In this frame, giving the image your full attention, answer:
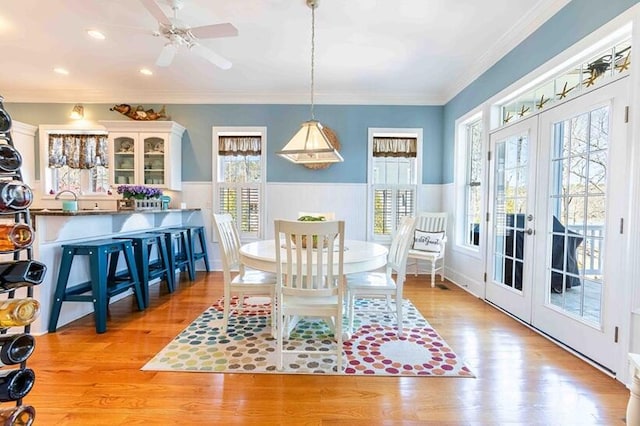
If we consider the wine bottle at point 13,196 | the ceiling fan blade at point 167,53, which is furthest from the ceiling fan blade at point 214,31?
the wine bottle at point 13,196

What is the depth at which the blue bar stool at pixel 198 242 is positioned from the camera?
4457 millimetres

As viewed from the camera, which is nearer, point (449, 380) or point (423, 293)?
point (449, 380)

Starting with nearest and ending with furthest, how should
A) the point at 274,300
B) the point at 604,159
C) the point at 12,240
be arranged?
the point at 12,240
the point at 604,159
the point at 274,300

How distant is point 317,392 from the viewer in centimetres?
185

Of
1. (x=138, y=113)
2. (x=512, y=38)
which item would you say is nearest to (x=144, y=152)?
(x=138, y=113)

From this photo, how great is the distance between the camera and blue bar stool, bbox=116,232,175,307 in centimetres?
321

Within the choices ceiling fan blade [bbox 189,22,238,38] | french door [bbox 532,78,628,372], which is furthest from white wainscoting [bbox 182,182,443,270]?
ceiling fan blade [bbox 189,22,238,38]

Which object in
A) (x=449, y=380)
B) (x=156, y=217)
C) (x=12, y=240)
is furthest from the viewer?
(x=156, y=217)

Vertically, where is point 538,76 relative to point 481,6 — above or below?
below

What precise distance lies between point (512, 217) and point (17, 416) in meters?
3.68

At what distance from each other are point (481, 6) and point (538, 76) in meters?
0.76

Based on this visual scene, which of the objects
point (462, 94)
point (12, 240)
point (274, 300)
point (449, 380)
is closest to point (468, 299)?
point (449, 380)

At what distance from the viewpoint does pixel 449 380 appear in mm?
1979

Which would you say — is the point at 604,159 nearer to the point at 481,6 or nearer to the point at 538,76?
the point at 538,76
